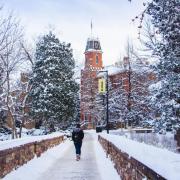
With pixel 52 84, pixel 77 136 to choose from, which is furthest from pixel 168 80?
pixel 52 84

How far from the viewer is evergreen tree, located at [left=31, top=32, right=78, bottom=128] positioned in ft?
165

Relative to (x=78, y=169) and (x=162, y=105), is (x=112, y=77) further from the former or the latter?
(x=78, y=169)

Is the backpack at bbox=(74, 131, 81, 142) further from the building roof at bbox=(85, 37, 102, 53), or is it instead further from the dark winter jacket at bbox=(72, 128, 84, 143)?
the building roof at bbox=(85, 37, 102, 53)

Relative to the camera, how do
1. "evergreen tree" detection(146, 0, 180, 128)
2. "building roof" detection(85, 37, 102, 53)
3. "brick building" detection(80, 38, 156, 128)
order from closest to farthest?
"evergreen tree" detection(146, 0, 180, 128), "brick building" detection(80, 38, 156, 128), "building roof" detection(85, 37, 102, 53)

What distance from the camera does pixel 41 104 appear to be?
50.1 metres

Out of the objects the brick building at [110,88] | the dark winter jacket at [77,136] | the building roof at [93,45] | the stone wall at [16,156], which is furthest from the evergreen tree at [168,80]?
the building roof at [93,45]

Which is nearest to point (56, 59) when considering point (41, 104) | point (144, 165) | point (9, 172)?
point (41, 104)

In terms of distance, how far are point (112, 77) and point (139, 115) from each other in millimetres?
31176

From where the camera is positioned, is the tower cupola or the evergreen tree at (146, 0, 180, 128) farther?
the tower cupola

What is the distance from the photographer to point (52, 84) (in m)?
51.1

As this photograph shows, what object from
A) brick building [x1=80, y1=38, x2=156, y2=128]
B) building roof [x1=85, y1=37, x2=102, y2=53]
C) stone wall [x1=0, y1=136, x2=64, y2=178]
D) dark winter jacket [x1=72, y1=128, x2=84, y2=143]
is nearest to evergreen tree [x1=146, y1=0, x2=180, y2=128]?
dark winter jacket [x1=72, y1=128, x2=84, y2=143]

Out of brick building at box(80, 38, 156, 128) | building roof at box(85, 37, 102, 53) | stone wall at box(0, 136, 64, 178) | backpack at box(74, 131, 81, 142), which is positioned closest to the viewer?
stone wall at box(0, 136, 64, 178)

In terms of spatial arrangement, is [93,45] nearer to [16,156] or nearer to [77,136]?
[77,136]

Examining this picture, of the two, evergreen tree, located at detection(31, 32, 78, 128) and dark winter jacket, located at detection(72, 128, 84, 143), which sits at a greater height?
evergreen tree, located at detection(31, 32, 78, 128)
